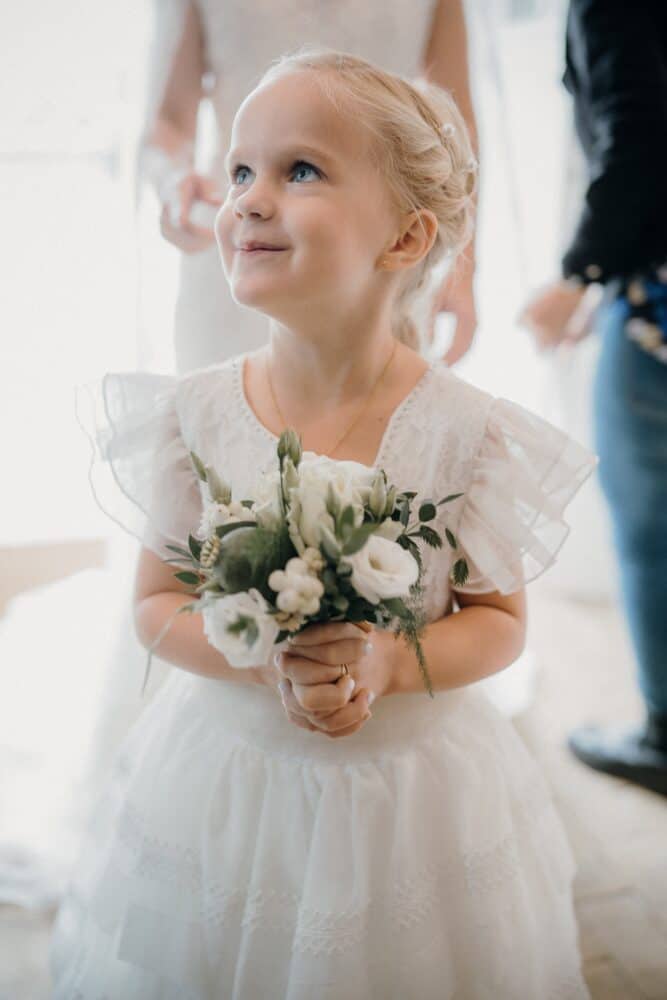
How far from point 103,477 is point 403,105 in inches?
22.2

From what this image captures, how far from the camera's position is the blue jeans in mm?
1630

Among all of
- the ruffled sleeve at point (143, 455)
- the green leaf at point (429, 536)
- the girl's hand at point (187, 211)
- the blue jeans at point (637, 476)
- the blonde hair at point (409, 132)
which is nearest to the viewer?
the green leaf at point (429, 536)

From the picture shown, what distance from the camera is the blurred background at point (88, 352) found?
1.25m

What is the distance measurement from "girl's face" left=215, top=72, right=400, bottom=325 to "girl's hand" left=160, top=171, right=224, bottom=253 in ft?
0.76

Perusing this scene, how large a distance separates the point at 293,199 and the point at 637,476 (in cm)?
113

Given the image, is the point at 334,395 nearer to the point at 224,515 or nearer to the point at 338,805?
the point at 224,515

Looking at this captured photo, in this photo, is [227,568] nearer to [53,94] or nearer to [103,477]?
[103,477]

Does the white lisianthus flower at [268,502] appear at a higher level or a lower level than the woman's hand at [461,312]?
lower

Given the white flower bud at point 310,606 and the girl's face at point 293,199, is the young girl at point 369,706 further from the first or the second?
the white flower bud at point 310,606

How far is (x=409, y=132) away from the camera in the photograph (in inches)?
35.3

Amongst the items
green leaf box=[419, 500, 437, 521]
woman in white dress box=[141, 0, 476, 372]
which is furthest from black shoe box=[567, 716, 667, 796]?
green leaf box=[419, 500, 437, 521]

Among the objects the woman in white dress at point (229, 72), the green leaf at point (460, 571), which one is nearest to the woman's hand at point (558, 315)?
the woman in white dress at point (229, 72)

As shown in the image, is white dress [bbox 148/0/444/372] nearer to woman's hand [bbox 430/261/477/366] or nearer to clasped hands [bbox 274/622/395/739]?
woman's hand [bbox 430/261/477/366]

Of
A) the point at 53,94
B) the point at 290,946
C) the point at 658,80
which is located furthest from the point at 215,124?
the point at 290,946
